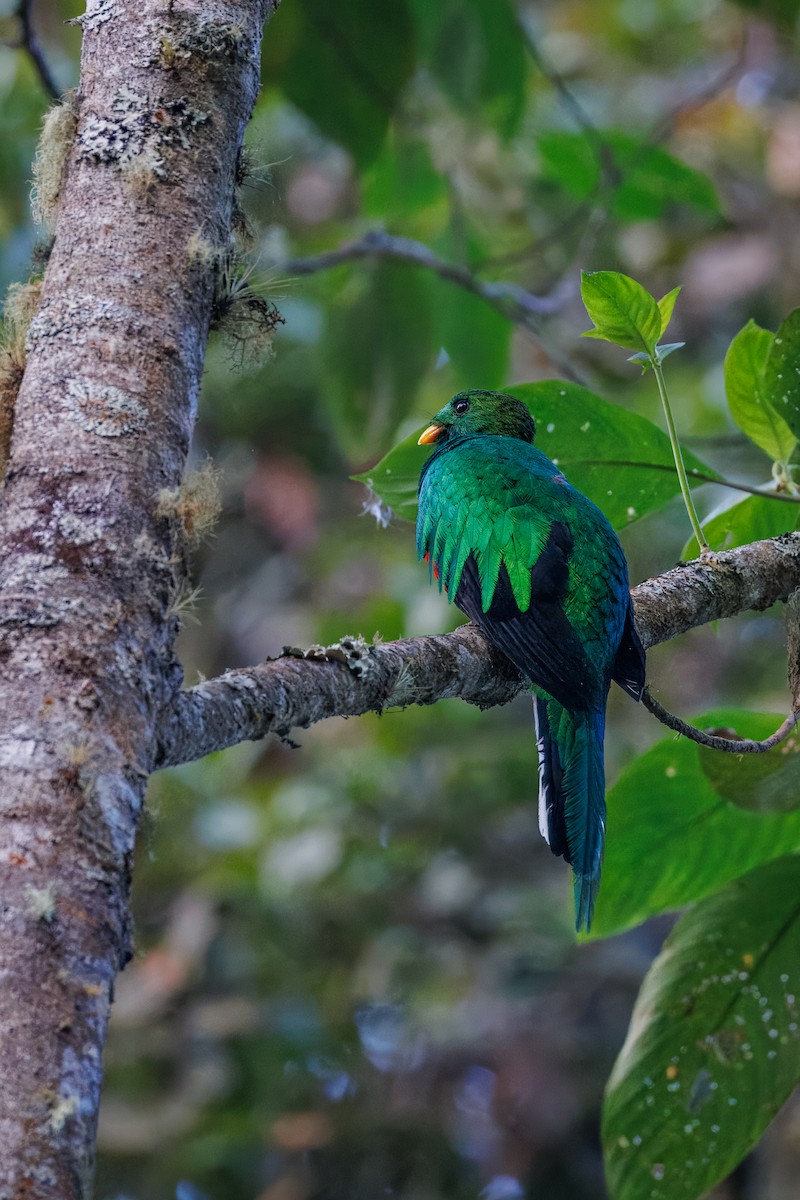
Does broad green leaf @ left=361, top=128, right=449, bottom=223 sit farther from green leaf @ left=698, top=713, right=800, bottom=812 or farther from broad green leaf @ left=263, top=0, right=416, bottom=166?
green leaf @ left=698, top=713, right=800, bottom=812

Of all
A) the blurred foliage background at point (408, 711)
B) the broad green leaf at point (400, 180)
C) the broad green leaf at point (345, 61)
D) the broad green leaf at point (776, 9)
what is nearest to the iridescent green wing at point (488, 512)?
the blurred foliage background at point (408, 711)

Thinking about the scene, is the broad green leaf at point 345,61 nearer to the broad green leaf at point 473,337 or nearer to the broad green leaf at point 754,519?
the broad green leaf at point 473,337

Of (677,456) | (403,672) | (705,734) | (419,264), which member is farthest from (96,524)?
(419,264)

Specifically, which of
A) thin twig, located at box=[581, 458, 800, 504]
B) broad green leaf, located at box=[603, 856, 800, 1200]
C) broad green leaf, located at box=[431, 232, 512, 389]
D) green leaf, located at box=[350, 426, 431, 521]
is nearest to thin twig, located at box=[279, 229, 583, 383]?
broad green leaf, located at box=[431, 232, 512, 389]

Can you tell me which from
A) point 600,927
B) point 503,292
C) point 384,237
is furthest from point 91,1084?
point 503,292

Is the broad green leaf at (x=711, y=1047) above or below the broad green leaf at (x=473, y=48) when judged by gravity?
below

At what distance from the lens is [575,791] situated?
1572 millimetres

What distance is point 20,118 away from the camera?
9.89ft

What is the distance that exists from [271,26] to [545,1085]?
2.80m

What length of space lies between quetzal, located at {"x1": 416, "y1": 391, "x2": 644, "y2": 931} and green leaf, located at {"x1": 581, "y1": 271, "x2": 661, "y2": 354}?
285 millimetres

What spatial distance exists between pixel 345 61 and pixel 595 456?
0.95 m

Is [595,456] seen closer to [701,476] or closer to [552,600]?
[701,476]

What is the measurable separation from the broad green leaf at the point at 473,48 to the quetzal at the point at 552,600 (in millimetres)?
928

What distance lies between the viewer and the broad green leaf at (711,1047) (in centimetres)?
171
